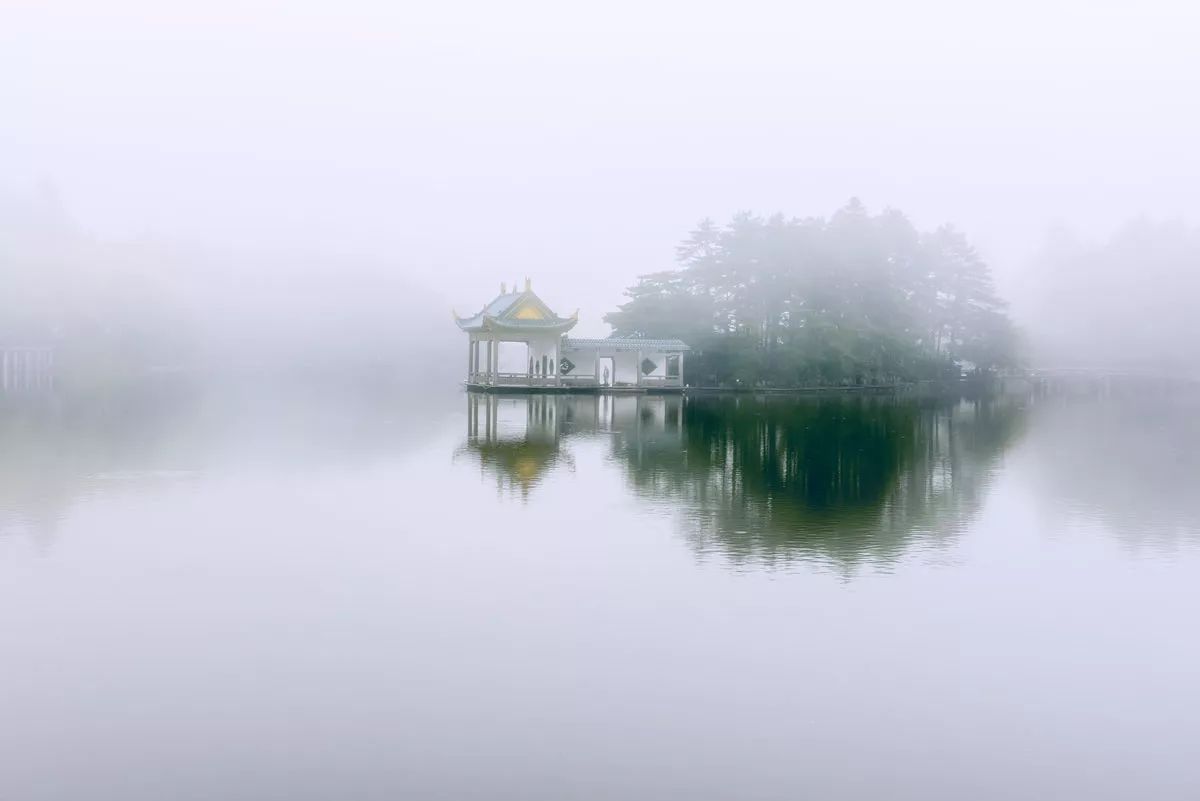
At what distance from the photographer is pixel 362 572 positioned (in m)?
13.1

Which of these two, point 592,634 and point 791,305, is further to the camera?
point 791,305

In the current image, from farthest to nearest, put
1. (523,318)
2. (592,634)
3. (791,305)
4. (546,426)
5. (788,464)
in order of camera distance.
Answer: (791,305) < (523,318) < (546,426) < (788,464) < (592,634)

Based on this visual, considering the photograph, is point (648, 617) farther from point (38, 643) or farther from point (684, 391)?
point (684, 391)

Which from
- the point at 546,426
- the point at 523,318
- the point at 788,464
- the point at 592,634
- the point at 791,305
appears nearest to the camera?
the point at 592,634

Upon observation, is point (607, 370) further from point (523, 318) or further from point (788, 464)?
point (788, 464)

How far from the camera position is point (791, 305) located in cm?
6719

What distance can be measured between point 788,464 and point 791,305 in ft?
143

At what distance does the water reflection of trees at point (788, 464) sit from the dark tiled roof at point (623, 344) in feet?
36.9

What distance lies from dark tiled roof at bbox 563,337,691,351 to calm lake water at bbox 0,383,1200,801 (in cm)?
3659

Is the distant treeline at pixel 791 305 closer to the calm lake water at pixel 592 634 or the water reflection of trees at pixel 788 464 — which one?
the water reflection of trees at pixel 788 464

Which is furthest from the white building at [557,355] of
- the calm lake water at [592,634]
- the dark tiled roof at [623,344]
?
the calm lake water at [592,634]

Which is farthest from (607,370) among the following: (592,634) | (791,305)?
(592,634)

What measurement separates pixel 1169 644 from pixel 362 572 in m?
8.25

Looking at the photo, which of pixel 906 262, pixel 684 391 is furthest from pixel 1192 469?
pixel 906 262
